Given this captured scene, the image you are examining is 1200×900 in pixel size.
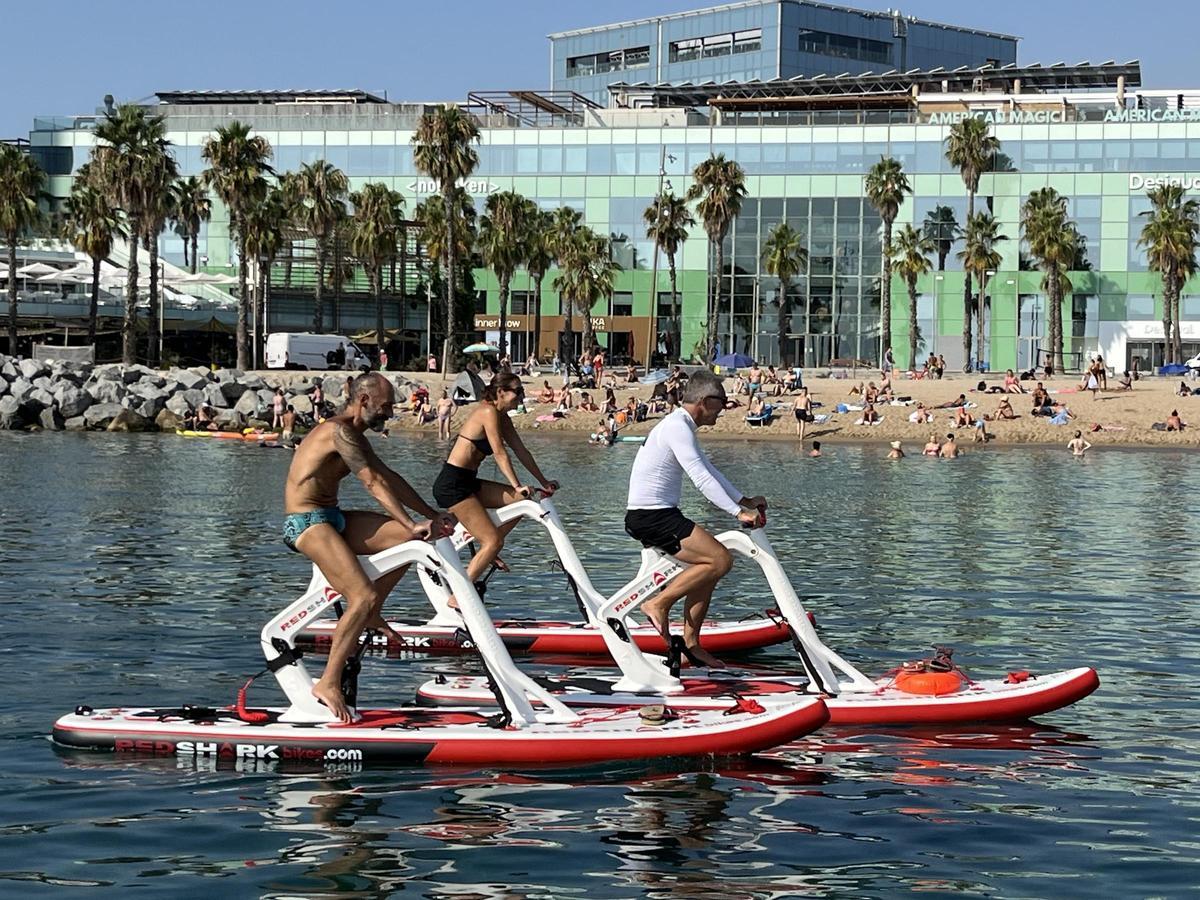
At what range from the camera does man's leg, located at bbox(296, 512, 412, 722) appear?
969 cm

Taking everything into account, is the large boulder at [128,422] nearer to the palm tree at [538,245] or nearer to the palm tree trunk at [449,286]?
the palm tree trunk at [449,286]

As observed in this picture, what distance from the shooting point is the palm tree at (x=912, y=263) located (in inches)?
3302

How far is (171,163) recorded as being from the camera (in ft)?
230

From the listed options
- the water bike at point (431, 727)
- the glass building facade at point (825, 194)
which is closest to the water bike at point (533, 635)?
the water bike at point (431, 727)

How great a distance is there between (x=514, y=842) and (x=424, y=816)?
0.69 metres

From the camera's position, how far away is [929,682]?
11.2 metres

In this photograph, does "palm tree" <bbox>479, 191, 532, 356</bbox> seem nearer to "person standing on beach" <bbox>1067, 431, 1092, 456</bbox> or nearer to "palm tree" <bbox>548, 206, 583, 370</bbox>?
"palm tree" <bbox>548, 206, 583, 370</bbox>

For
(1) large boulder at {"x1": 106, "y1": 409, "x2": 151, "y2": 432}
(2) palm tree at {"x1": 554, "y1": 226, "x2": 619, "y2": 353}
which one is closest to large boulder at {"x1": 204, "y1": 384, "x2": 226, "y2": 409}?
(1) large boulder at {"x1": 106, "y1": 409, "x2": 151, "y2": 432}

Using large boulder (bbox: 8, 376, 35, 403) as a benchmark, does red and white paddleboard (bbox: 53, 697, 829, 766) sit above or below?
below

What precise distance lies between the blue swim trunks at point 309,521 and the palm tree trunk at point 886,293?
249 ft

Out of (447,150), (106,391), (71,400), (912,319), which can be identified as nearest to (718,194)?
(912,319)

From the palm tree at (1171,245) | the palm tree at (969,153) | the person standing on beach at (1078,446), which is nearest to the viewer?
the person standing on beach at (1078,446)

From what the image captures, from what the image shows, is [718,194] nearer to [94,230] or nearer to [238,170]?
[238,170]

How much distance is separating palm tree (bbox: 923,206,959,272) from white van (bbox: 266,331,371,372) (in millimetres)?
33409
